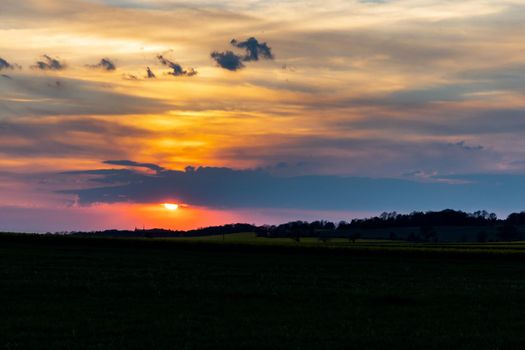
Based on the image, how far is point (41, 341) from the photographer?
27031 millimetres

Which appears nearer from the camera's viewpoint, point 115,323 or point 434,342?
point 434,342

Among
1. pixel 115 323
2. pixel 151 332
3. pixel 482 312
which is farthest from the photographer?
pixel 482 312

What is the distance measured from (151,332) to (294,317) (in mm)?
8002

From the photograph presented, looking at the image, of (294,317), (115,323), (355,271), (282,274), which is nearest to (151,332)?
(115,323)

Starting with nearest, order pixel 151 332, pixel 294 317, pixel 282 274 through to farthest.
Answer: pixel 151 332 < pixel 294 317 < pixel 282 274

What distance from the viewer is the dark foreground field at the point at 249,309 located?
27984 mm

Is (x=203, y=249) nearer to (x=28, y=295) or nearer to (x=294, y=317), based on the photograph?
(x=28, y=295)

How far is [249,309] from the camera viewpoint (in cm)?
3769

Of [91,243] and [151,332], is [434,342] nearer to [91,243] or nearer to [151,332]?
[151,332]

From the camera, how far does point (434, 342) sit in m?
28.2

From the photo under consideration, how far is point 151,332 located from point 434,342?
35.0ft

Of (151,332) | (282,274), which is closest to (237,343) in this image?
(151,332)

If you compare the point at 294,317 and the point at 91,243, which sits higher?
the point at 91,243

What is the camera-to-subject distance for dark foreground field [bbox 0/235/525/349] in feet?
91.8
